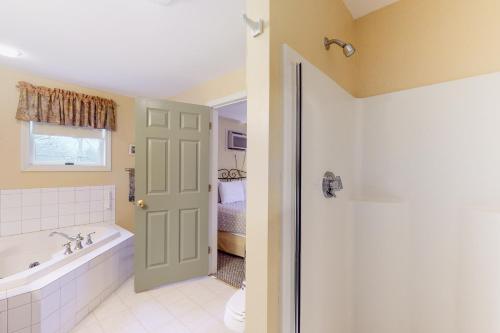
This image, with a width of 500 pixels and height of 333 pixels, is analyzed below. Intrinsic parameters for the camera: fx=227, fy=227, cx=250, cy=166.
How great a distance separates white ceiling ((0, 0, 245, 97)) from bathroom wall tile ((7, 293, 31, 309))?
1881mm

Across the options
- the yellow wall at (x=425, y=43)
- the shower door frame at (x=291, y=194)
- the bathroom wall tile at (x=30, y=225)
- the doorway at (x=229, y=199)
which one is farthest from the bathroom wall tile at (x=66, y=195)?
the yellow wall at (x=425, y=43)

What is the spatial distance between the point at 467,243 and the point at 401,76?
107 centimetres

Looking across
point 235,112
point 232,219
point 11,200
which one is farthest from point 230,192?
point 11,200

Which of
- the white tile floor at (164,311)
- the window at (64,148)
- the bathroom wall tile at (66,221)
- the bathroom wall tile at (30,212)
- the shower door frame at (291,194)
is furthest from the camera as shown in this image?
the bathroom wall tile at (66,221)

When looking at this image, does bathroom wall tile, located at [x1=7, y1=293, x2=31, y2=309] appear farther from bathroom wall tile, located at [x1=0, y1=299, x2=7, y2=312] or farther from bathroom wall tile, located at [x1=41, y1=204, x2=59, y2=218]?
bathroom wall tile, located at [x1=41, y1=204, x2=59, y2=218]

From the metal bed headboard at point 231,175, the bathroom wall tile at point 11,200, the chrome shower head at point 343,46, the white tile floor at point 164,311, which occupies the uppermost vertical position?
the chrome shower head at point 343,46

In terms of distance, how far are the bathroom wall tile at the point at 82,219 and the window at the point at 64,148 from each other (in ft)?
1.96

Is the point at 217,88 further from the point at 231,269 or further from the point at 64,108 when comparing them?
the point at 231,269

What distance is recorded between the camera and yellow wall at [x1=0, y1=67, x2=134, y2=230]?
96.5 inches

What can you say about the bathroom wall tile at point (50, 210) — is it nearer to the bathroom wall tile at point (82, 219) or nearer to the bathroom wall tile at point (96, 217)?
the bathroom wall tile at point (82, 219)

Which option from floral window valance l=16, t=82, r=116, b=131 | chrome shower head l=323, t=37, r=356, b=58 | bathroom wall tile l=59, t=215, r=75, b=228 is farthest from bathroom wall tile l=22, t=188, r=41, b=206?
chrome shower head l=323, t=37, r=356, b=58

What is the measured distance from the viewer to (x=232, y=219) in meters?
3.23

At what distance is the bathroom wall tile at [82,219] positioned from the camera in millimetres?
2885

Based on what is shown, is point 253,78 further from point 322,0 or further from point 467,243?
point 467,243
